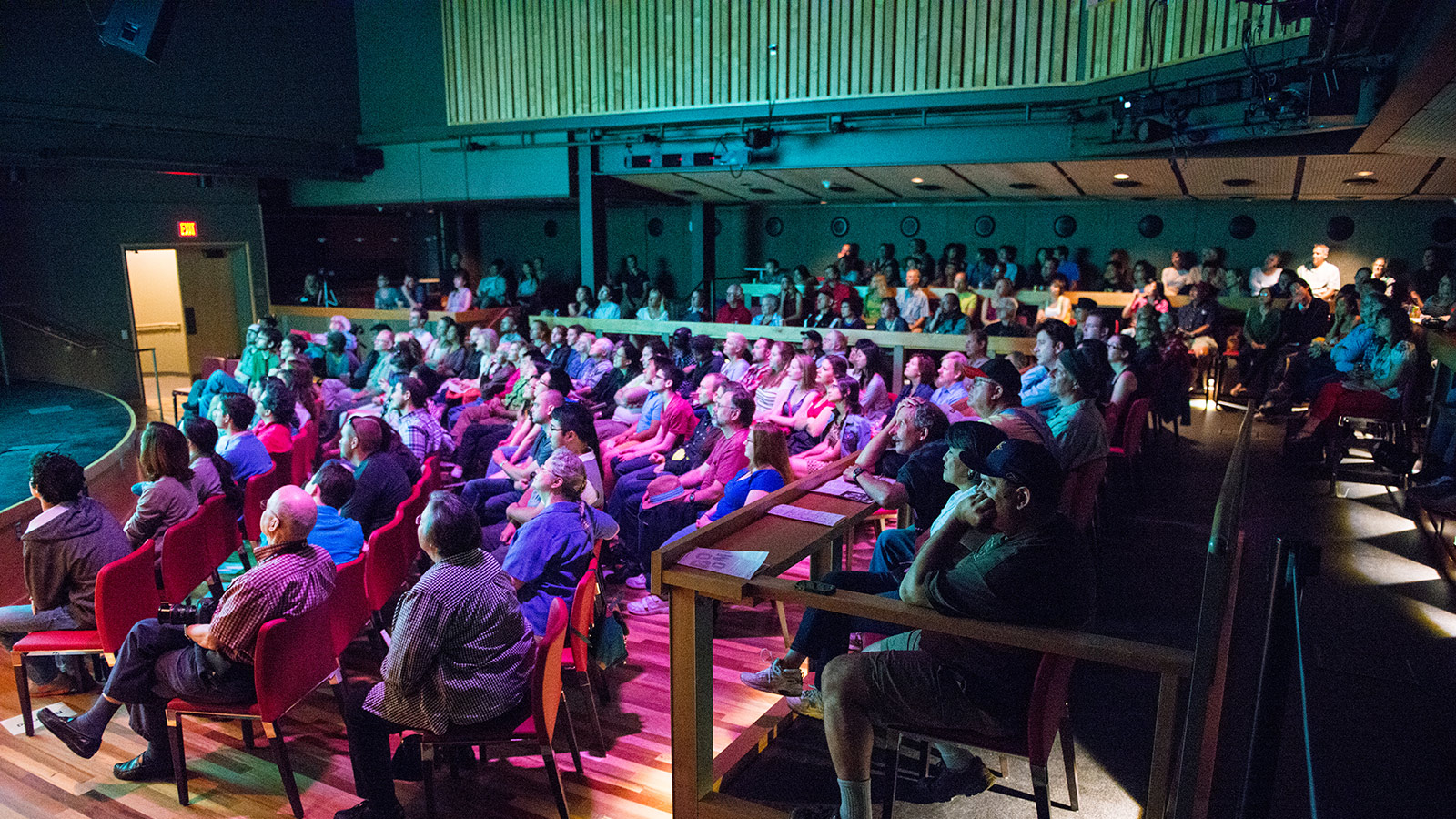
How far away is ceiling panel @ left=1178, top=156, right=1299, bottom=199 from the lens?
26.8 feet

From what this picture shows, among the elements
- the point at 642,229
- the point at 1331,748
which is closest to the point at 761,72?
the point at 642,229

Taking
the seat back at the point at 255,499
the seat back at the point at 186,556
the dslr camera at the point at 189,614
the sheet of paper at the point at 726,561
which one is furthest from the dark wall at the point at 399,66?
the sheet of paper at the point at 726,561

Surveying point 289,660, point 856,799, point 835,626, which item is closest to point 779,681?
point 835,626

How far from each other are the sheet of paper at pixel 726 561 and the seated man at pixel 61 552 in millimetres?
2673

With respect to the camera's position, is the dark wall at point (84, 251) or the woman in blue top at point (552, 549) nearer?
the woman in blue top at point (552, 549)

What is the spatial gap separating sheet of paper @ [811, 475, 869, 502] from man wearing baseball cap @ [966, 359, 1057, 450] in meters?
0.78

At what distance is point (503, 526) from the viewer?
520cm

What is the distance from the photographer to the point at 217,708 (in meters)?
3.26

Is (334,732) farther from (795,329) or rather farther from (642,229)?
(642,229)

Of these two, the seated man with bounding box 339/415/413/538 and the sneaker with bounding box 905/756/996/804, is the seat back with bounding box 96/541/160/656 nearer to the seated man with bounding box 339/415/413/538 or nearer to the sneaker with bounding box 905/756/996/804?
the seated man with bounding box 339/415/413/538

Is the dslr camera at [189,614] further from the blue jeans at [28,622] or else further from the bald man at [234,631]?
the blue jeans at [28,622]

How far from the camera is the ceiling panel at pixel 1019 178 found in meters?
9.77

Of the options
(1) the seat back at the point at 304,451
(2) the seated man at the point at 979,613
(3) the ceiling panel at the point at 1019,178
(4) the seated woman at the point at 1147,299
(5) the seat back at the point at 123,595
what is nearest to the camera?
(2) the seated man at the point at 979,613

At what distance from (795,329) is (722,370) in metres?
0.93
